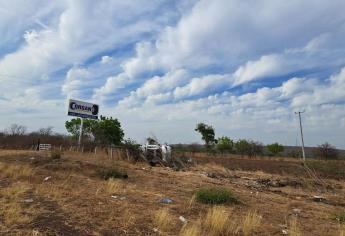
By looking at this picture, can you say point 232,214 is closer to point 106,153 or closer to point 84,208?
point 84,208

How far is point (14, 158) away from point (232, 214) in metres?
12.9

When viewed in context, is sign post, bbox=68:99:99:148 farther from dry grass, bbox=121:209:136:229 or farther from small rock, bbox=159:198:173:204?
dry grass, bbox=121:209:136:229

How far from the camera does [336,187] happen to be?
15.6 m

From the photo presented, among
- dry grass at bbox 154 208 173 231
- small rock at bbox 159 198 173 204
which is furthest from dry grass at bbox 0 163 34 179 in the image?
dry grass at bbox 154 208 173 231

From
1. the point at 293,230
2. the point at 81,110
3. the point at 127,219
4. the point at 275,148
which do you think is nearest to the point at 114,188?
the point at 127,219

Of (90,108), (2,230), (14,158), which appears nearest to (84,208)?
(2,230)

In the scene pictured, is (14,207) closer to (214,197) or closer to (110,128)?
(214,197)

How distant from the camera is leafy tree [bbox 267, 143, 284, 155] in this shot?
198 ft

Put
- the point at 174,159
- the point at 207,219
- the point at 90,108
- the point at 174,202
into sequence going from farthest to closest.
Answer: the point at 90,108 < the point at 174,159 < the point at 174,202 < the point at 207,219

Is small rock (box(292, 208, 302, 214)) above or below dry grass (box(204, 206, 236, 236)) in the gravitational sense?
below

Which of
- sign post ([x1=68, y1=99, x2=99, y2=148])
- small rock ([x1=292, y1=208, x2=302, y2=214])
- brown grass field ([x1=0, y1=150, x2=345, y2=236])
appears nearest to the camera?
brown grass field ([x1=0, y1=150, x2=345, y2=236])

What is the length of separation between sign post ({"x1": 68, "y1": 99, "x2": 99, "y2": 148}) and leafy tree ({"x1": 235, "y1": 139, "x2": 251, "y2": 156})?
1380 inches

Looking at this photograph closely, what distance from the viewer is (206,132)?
54.8 m

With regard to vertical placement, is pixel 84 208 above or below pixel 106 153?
below
